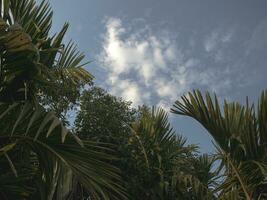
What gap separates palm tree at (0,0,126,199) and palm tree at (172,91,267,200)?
141 cm

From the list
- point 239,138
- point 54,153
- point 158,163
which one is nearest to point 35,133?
point 54,153

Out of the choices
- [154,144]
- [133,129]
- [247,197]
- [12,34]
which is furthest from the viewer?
[133,129]

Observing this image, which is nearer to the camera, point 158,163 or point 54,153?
point 54,153

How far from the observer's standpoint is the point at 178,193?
20.5ft

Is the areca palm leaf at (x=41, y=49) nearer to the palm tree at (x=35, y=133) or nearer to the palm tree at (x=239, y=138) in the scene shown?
the palm tree at (x=35, y=133)

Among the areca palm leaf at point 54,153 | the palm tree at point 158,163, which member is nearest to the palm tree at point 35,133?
the areca palm leaf at point 54,153

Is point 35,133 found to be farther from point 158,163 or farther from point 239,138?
point 158,163

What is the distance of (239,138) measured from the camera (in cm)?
404

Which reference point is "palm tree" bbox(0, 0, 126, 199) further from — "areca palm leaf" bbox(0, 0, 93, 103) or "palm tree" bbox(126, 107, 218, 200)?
"palm tree" bbox(126, 107, 218, 200)

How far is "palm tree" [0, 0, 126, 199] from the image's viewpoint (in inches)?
105

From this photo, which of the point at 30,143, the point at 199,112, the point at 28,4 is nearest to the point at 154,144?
the point at 199,112

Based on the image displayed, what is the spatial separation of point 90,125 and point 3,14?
608 centimetres

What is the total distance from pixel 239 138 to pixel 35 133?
198 centimetres

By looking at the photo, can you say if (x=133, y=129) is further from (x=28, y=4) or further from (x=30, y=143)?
(x=30, y=143)
